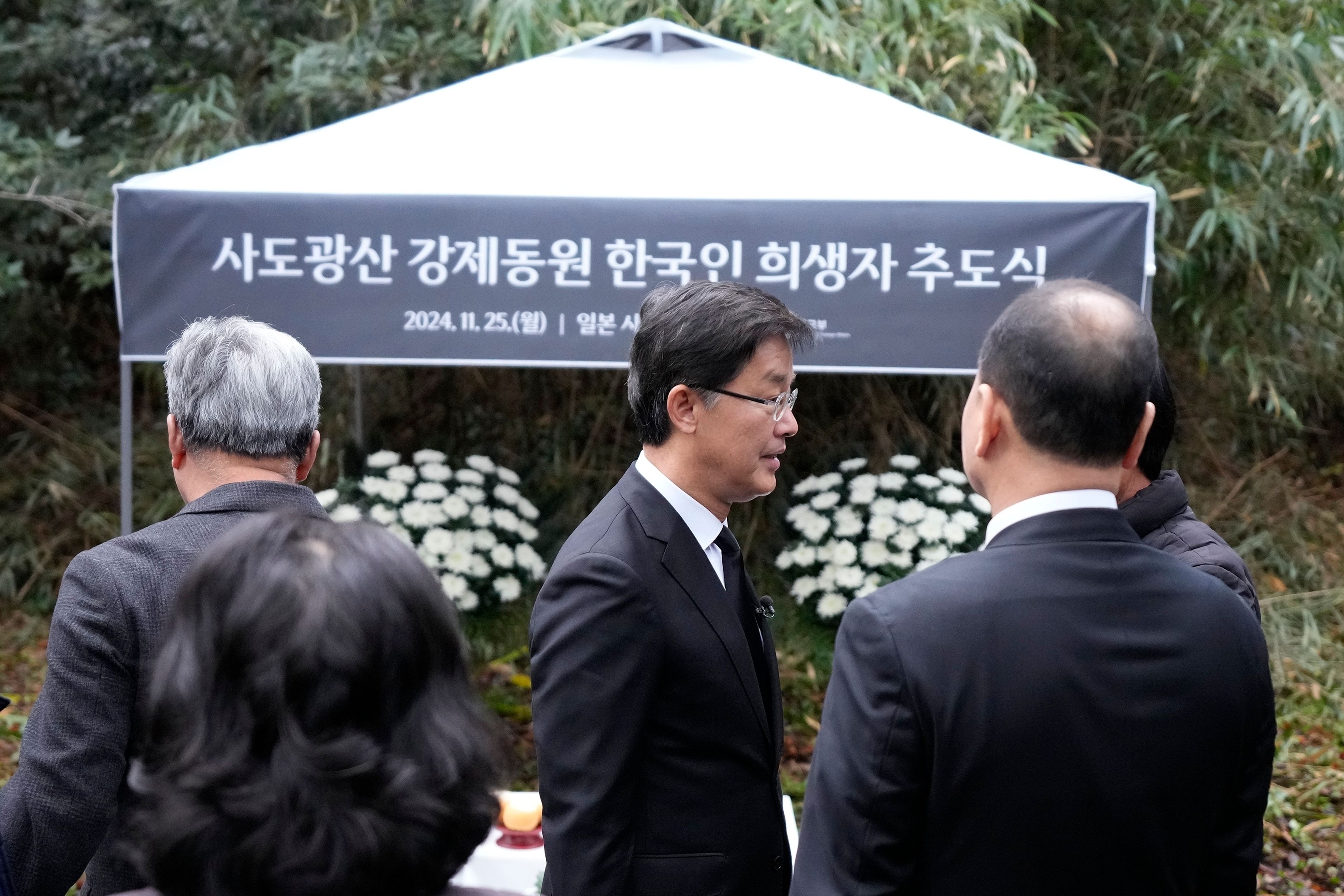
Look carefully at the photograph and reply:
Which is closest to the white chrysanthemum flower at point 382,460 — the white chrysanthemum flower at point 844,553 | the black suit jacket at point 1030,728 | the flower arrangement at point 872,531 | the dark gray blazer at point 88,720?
the flower arrangement at point 872,531

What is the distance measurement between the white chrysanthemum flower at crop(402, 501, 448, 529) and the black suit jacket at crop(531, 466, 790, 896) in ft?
7.39

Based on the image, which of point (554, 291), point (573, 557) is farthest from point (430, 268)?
point (573, 557)

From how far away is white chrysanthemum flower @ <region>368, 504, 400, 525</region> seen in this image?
4094 millimetres

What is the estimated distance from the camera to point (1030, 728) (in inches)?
50.6

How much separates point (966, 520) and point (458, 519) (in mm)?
1674

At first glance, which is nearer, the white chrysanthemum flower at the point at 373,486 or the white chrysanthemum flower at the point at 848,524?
the white chrysanthemum flower at the point at 373,486

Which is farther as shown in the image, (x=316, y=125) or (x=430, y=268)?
(x=316, y=125)

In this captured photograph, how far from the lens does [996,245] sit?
3.27 metres

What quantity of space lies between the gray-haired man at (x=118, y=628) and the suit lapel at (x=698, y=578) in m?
0.47

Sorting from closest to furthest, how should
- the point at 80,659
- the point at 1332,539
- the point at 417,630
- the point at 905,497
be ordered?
the point at 417,630 → the point at 80,659 → the point at 905,497 → the point at 1332,539

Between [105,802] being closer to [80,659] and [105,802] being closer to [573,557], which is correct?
[80,659]

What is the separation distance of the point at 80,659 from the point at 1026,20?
537 centimetres

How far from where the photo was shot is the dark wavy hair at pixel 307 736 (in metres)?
0.93

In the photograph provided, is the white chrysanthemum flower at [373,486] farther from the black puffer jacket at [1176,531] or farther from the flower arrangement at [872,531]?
the black puffer jacket at [1176,531]
